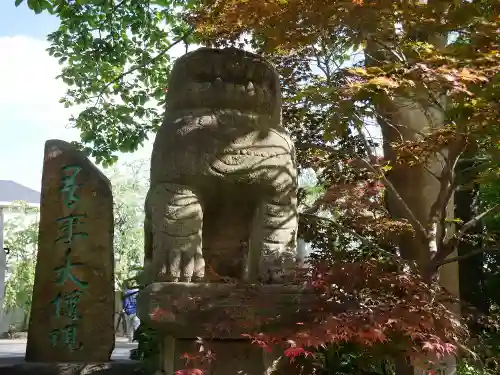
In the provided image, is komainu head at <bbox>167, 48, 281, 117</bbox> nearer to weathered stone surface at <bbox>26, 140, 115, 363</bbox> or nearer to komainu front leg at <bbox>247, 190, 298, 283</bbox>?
komainu front leg at <bbox>247, 190, 298, 283</bbox>

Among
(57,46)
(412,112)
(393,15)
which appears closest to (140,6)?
(57,46)

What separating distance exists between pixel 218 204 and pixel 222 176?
0.20 m

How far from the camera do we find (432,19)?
287 cm

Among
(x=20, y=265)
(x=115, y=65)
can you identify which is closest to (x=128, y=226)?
(x=20, y=265)

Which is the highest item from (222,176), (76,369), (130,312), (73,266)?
(222,176)

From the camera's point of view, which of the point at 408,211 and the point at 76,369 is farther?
the point at 76,369

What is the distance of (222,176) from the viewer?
259 centimetres

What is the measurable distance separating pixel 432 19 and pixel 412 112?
54.0 inches

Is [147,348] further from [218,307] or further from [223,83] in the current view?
[223,83]

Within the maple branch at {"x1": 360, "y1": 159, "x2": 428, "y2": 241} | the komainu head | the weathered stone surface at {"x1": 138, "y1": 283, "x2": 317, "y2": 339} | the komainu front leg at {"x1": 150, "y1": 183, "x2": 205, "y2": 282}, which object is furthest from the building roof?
the weathered stone surface at {"x1": 138, "y1": 283, "x2": 317, "y2": 339}

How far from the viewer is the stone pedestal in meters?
2.26

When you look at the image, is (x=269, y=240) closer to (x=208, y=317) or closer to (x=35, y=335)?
(x=208, y=317)

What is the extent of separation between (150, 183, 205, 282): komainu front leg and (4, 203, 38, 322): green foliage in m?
13.4

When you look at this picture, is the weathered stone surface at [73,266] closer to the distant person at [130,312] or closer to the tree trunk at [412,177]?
the tree trunk at [412,177]
